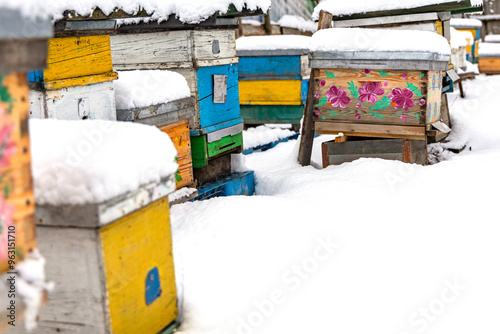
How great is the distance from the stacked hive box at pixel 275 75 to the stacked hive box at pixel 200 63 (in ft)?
7.02

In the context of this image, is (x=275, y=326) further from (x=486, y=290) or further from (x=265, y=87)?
(x=265, y=87)

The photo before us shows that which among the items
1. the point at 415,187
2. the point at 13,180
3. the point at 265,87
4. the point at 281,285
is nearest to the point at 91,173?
the point at 13,180

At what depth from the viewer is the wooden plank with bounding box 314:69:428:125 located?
467 cm

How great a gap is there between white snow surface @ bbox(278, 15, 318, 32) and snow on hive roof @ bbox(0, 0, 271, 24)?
7.03 m

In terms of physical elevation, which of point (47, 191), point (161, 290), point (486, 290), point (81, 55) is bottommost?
point (486, 290)

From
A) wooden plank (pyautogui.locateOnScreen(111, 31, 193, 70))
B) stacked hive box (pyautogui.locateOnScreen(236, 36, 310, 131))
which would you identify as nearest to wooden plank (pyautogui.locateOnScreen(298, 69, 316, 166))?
wooden plank (pyautogui.locateOnScreen(111, 31, 193, 70))

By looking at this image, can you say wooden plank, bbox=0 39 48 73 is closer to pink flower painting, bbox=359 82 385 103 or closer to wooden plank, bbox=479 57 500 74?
pink flower painting, bbox=359 82 385 103

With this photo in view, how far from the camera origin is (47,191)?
1.94m

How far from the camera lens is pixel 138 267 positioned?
217 cm

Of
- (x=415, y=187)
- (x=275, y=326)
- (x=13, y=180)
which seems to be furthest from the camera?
(x=415, y=187)

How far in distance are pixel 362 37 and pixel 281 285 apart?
2.65 metres

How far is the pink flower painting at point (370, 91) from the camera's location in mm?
4773

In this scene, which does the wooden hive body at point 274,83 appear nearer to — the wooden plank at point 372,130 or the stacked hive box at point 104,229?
the wooden plank at point 372,130

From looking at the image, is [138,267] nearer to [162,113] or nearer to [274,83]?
[162,113]
